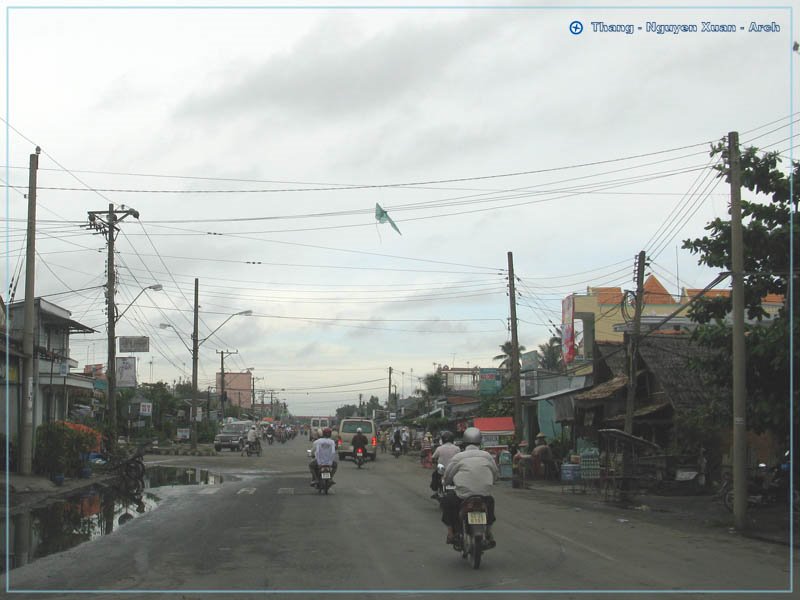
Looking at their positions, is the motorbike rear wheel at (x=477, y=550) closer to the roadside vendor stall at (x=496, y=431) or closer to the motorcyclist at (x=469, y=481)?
the motorcyclist at (x=469, y=481)

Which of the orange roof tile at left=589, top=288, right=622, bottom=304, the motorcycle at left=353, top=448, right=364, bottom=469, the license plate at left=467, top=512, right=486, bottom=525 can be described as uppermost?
the orange roof tile at left=589, top=288, right=622, bottom=304

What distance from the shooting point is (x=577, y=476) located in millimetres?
25938

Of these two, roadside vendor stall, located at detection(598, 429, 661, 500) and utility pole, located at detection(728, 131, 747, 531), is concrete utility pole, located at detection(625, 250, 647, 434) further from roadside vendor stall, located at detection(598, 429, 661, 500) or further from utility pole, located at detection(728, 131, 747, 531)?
utility pole, located at detection(728, 131, 747, 531)

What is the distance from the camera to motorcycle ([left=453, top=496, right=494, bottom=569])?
32.8 ft

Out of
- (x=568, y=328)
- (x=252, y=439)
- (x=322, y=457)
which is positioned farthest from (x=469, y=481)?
(x=568, y=328)

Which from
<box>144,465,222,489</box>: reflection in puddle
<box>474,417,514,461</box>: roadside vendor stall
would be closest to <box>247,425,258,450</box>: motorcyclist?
<box>144,465,222,489</box>: reflection in puddle

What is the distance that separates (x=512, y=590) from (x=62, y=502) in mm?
14252

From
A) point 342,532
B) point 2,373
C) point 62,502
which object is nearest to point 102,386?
point 2,373

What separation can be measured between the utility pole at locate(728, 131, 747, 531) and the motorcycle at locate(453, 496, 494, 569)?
276 inches

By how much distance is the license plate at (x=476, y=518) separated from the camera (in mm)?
9984

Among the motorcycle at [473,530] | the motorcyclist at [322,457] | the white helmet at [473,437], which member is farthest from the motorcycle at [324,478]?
the motorcycle at [473,530]

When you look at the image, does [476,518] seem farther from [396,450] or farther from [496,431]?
[396,450]

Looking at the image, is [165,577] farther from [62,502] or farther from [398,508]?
[62,502]

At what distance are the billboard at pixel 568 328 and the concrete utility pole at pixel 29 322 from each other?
1357 inches
